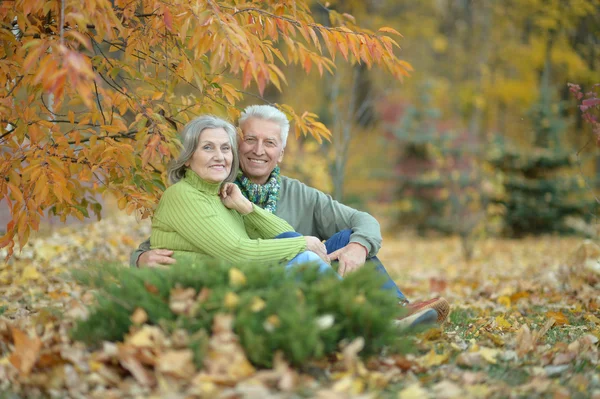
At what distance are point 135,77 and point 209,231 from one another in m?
1.17

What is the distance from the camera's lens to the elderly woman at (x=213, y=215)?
291cm

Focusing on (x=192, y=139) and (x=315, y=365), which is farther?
(x=192, y=139)

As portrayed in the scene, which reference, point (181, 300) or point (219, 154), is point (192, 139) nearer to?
point (219, 154)

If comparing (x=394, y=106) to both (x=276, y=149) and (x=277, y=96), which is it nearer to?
(x=277, y=96)

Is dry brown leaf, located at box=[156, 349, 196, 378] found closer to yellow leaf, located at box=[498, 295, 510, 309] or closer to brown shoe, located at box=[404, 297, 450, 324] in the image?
brown shoe, located at box=[404, 297, 450, 324]

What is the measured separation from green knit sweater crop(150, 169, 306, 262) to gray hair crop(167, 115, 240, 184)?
80 millimetres

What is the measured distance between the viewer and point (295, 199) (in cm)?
A: 383

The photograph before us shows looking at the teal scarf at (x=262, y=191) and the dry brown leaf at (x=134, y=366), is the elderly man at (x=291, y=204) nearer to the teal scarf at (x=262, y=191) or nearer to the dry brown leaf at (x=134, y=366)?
the teal scarf at (x=262, y=191)

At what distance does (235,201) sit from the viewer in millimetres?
3180

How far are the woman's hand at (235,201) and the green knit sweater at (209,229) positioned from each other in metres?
0.03

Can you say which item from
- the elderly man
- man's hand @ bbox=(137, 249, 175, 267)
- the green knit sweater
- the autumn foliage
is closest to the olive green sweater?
the elderly man

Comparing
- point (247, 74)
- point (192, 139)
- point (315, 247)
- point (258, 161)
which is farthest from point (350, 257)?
point (247, 74)

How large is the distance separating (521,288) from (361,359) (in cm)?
328

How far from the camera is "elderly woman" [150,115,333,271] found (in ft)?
9.55
